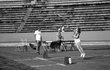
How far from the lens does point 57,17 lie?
34188 millimetres

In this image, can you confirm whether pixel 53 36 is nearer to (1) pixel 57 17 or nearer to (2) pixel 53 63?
(1) pixel 57 17

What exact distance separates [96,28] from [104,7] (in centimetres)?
342

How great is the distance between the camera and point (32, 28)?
1324 inches

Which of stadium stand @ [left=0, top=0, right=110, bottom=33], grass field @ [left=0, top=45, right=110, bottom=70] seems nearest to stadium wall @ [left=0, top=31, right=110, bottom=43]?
stadium stand @ [left=0, top=0, right=110, bottom=33]

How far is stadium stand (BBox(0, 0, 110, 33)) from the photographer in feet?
108

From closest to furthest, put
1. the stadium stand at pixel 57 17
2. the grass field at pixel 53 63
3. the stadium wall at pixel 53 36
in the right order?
the grass field at pixel 53 63 < the stadium wall at pixel 53 36 < the stadium stand at pixel 57 17

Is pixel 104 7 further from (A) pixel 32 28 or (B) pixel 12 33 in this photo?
(B) pixel 12 33

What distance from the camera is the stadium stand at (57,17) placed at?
32875 mm

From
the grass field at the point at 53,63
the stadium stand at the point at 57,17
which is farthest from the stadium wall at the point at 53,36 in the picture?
the grass field at the point at 53,63

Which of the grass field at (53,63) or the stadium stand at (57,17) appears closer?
the grass field at (53,63)

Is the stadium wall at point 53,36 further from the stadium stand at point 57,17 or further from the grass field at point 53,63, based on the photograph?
the grass field at point 53,63

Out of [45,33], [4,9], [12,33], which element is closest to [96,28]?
[45,33]

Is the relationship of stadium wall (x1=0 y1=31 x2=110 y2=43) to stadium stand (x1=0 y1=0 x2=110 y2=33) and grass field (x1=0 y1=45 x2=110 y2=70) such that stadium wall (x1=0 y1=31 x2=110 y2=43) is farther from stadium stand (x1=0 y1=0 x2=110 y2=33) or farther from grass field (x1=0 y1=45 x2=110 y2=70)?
grass field (x1=0 y1=45 x2=110 y2=70)

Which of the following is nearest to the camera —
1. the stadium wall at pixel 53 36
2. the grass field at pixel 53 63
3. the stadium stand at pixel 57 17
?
the grass field at pixel 53 63
